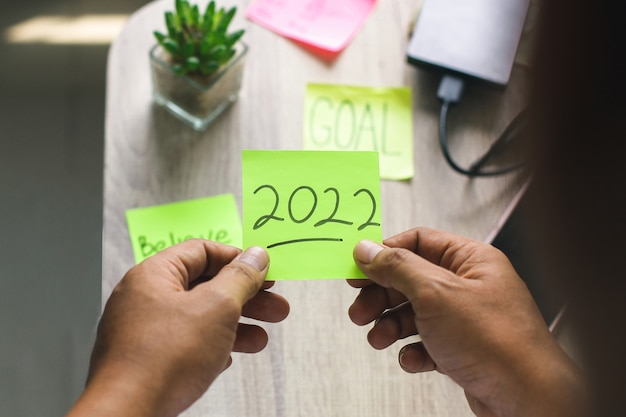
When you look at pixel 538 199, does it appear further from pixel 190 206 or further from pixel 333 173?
pixel 190 206

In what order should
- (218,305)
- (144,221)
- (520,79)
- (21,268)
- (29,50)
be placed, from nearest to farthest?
(218,305)
(144,221)
(520,79)
(21,268)
(29,50)

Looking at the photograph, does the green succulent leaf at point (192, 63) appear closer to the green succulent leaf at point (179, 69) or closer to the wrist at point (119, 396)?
the green succulent leaf at point (179, 69)

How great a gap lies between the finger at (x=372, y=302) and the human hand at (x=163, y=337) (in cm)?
14

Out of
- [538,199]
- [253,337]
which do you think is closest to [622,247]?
[538,199]

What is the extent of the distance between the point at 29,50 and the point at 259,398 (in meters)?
1.07

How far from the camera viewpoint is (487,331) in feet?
1.81

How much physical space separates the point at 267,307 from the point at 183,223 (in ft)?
0.60

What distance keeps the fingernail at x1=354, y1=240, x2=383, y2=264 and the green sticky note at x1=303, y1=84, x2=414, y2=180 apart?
24cm

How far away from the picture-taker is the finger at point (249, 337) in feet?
2.17

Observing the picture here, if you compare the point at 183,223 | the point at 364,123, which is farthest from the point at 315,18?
the point at 183,223

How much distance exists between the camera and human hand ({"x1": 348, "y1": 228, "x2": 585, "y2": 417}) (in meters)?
0.55

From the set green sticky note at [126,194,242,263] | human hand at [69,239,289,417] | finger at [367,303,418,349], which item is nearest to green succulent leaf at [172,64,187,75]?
green sticky note at [126,194,242,263]

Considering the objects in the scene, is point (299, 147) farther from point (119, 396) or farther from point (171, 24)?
point (119, 396)

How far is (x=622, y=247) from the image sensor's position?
0.35m
